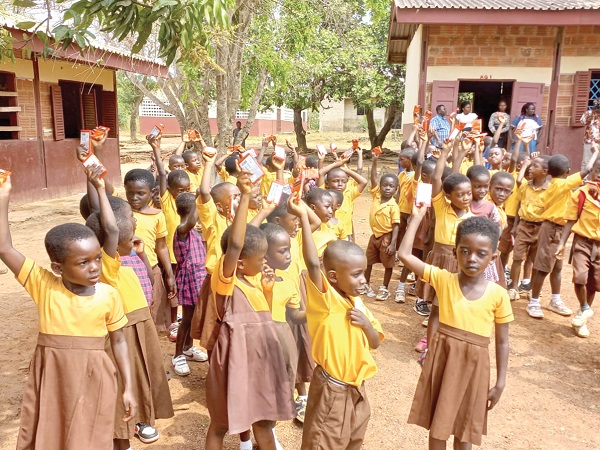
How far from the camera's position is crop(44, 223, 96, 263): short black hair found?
212 cm

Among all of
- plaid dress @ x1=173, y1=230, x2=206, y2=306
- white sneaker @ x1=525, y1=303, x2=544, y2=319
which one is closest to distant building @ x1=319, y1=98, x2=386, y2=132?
white sneaker @ x1=525, y1=303, x2=544, y2=319

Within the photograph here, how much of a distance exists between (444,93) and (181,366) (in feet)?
25.4

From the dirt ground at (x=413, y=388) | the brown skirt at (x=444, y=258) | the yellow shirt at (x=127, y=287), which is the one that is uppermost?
the yellow shirt at (x=127, y=287)

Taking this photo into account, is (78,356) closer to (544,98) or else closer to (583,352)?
(583,352)

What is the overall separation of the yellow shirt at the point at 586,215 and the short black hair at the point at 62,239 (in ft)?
12.5

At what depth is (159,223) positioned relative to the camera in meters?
3.67

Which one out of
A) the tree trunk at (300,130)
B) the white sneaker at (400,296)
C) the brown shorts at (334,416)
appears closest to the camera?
the brown shorts at (334,416)

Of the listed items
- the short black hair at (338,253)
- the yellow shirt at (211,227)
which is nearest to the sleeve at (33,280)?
the short black hair at (338,253)

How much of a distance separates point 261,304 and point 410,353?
2.11 meters

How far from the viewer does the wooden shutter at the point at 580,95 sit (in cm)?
978

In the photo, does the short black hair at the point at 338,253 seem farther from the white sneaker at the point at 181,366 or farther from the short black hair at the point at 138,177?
the white sneaker at the point at 181,366

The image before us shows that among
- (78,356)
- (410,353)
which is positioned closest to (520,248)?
(410,353)

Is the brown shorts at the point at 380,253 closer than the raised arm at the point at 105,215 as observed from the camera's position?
No

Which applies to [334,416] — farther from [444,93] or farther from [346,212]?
[444,93]
